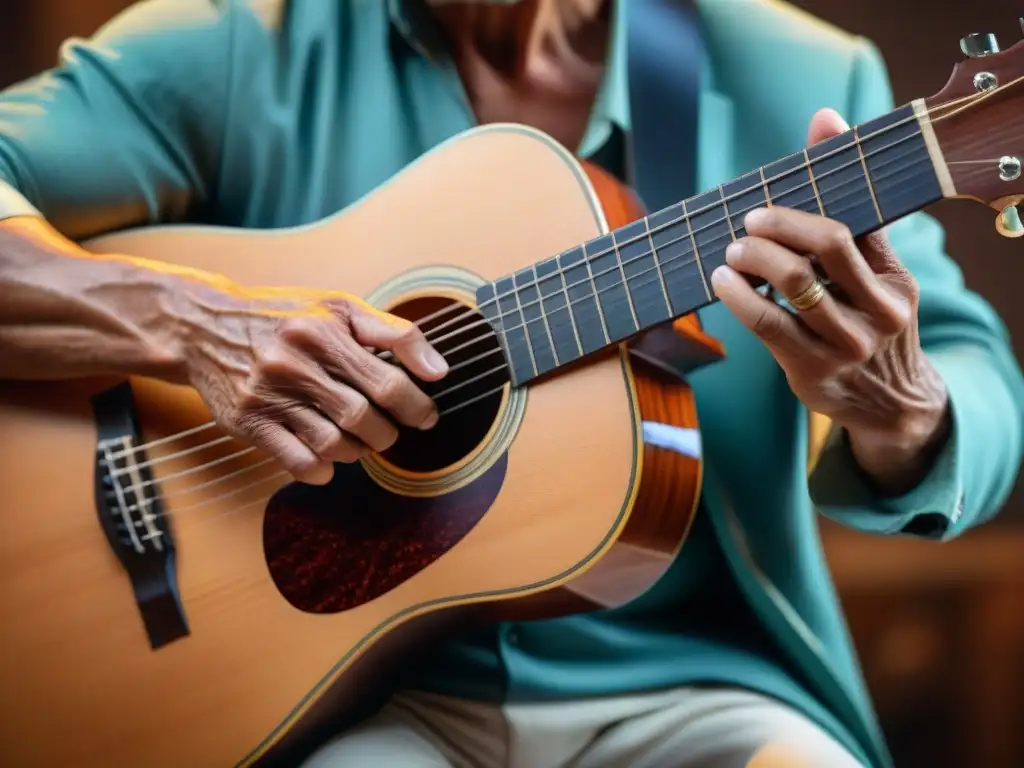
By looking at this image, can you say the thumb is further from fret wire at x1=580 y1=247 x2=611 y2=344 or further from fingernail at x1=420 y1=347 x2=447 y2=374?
fingernail at x1=420 y1=347 x2=447 y2=374

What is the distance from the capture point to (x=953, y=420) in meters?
0.74

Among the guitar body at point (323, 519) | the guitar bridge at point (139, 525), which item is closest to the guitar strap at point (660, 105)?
the guitar body at point (323, 519)

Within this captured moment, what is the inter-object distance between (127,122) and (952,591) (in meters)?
0.97

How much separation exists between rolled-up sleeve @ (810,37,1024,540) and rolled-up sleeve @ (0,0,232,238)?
24.8 inches

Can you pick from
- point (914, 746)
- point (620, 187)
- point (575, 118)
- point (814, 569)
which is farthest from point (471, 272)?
point (914, 746)

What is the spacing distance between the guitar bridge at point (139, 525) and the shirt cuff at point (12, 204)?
0.21m

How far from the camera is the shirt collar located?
0.92 metres

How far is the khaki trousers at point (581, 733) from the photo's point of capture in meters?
0.80

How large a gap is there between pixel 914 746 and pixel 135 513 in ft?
2.73

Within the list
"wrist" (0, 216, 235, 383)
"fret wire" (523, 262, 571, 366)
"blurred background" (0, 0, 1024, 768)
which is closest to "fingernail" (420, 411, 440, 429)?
"fret wire" (523, 262, 571, 366)

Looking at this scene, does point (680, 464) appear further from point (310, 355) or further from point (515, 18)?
point (515, 18)

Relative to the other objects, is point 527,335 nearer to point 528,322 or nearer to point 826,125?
point 528,322

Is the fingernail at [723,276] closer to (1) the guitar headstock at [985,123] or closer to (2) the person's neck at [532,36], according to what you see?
(1) the guitar headstock at [985,123]

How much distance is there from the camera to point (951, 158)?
582mm
